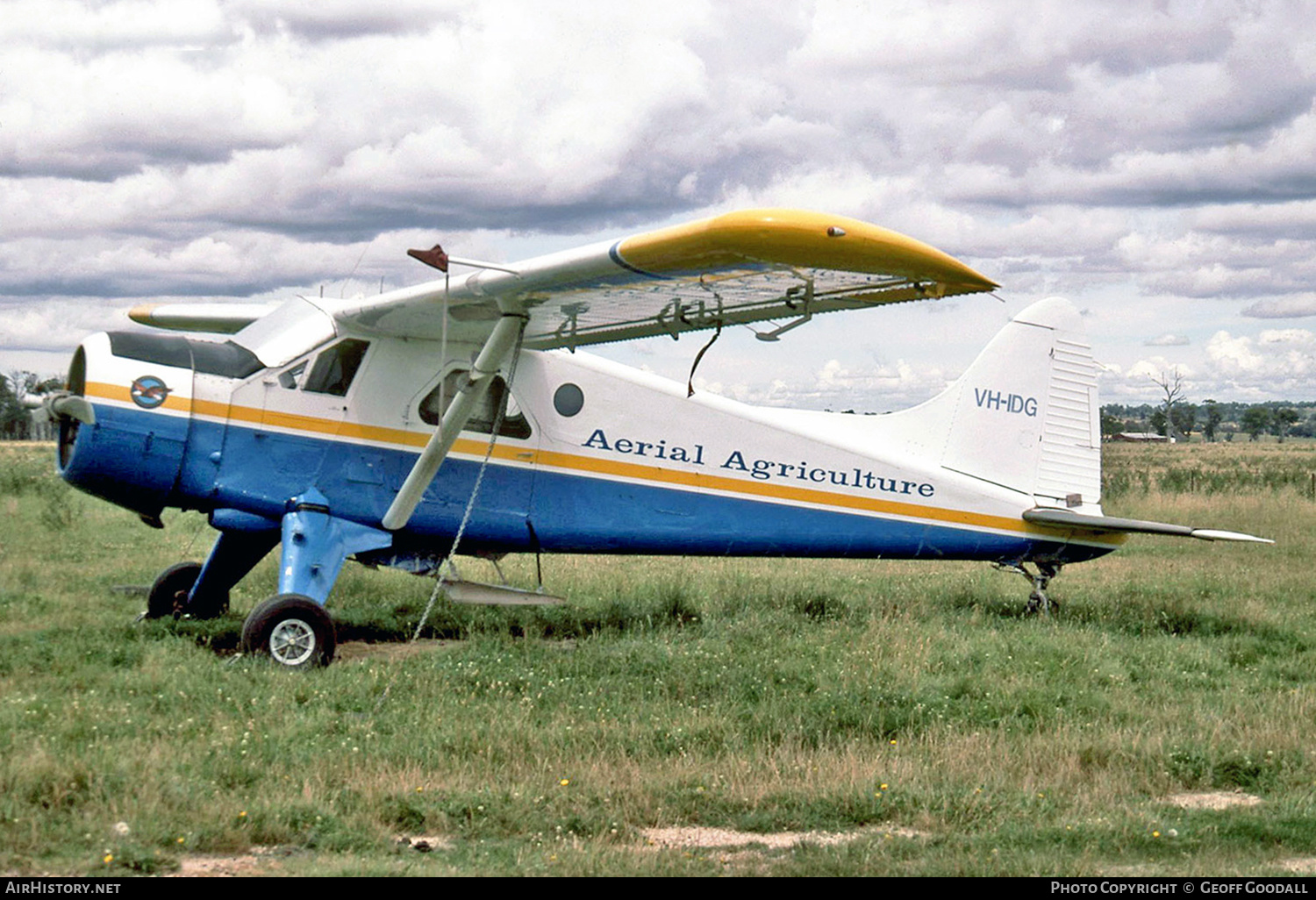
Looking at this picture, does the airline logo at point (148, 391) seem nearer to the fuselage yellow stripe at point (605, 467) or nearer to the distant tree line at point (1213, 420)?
the fuselage yellow stripe at point (605, 467)

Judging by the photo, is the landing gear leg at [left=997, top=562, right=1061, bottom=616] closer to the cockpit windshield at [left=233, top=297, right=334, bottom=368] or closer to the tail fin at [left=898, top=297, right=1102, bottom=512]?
the tail fin at [left=898, top=297, right=1102, bottom=512]

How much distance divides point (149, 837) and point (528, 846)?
152cm

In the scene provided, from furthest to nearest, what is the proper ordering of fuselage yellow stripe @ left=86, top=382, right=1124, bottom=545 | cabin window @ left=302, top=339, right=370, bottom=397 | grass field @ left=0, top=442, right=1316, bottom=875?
1. cabin window @ left=302, top=339, right=370, bottom=397
2. fuselage yellow stripe @ left=86, top=382, right=1124, bottom=545
3. grass field @ left=0, top=442, right=1316, bottom=875

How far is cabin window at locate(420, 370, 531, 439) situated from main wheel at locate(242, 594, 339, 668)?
2.06 meters

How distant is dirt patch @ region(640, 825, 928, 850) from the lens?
17.0 feet

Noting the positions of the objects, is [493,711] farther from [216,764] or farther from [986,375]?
[986,375]

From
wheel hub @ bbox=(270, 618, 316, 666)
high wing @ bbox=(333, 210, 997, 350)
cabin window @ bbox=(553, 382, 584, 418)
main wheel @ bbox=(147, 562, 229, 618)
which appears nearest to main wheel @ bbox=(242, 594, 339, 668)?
wheel hub @ bbox=(270, 618, 316, 666)

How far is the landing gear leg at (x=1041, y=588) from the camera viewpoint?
451 inches

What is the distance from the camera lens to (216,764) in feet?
18.7

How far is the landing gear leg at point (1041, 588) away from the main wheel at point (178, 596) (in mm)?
7431

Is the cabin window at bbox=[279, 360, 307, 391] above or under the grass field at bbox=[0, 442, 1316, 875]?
above

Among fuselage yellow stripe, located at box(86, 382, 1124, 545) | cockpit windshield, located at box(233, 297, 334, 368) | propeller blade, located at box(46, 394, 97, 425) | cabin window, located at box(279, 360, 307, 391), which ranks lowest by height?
fuselage yellow stripe, located at box(86, 382, 1124, 545)

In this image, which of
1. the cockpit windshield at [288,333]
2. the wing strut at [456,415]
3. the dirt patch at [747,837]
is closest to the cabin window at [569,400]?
the wing strut at [456,415]
